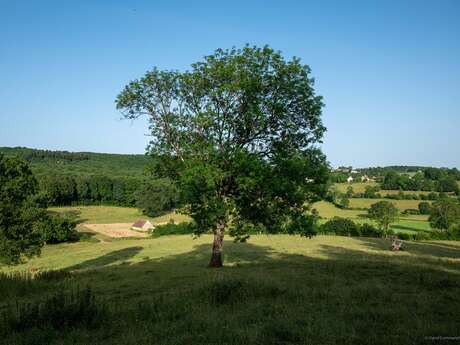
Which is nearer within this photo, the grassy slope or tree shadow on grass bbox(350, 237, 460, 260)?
the grassy slope

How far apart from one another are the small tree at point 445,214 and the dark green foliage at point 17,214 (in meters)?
90.1

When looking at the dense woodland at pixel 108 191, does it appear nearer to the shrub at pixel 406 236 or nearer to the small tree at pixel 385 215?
the small tree at pixel 385 215

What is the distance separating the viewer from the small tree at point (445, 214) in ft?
283

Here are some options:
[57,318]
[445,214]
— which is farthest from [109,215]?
[57,318]

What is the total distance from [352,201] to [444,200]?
45.0 metres

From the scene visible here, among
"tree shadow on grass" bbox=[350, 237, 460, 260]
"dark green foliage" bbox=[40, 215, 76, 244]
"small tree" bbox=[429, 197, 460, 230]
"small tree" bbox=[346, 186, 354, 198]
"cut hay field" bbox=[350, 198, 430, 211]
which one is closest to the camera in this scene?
"tree shadow on grass" bbox=[350, 237, 460, 260]

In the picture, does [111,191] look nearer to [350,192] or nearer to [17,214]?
[350,192]

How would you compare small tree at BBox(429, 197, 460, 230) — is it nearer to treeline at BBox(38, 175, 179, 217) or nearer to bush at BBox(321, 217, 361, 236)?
bush at BBox(321, 217, 361, 236)

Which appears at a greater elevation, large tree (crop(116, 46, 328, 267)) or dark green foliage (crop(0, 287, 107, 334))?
large tree (crop(116, 46, 328, 267))

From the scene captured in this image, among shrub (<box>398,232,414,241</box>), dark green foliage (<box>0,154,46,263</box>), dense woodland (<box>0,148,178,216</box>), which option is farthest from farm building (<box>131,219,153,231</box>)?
dark green foliage (<box>0,154,46,263</box>)

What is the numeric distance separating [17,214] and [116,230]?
218 feet

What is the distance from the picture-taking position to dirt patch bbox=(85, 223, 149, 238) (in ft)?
289

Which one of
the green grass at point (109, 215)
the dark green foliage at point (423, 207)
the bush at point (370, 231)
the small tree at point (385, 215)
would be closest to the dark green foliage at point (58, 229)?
the green grass at point (109, 215)

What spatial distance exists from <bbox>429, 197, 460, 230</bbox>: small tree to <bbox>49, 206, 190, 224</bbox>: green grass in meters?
69.6
